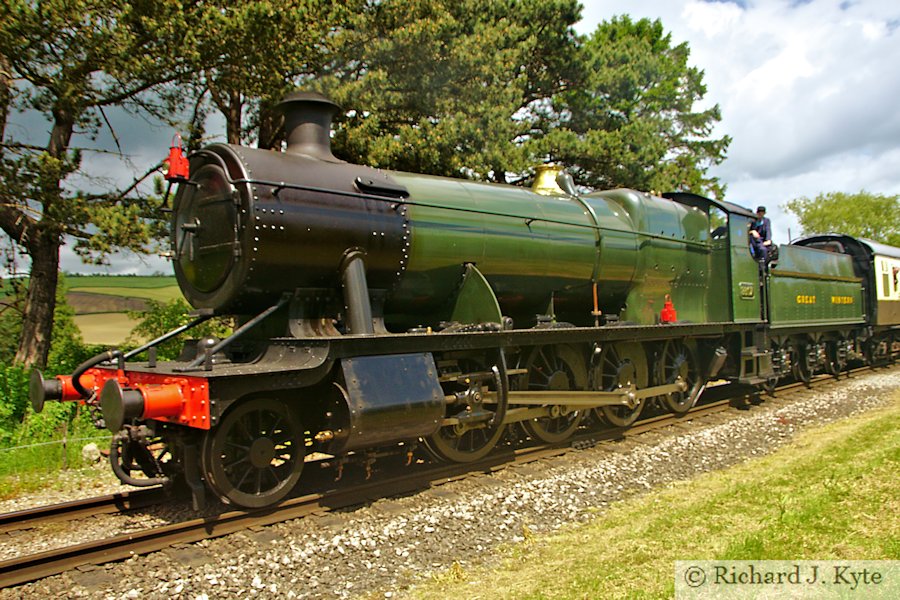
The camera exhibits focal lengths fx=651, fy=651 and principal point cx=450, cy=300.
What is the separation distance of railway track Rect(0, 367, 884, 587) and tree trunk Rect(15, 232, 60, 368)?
7.16m

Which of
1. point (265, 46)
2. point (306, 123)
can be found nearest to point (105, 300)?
point (265, 46)

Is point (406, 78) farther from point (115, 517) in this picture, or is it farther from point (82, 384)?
point (115, 517)

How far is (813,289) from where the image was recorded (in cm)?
1371

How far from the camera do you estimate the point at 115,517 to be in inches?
231

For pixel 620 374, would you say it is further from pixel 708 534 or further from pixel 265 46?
pixel 265 46

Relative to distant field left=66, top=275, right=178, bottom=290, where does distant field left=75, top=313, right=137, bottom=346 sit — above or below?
below

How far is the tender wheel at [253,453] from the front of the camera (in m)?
5.48

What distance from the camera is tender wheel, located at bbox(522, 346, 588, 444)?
321 inches

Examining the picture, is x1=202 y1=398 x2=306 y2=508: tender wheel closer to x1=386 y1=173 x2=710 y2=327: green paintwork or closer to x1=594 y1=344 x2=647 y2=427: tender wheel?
x1=386 y1=173 x2=710 y2=327: green paintwork

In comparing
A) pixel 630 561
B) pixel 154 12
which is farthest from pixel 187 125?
pixel 630 561

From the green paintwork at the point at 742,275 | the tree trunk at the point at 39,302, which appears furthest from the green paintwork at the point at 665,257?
the tree trunk at the point at 39,302

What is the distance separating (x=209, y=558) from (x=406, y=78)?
36.3 feet

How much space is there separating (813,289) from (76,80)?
47.1 ft

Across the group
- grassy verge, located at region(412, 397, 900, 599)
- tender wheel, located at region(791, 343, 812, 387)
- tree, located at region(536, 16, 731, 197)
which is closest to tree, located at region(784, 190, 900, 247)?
tree, located at region(536, 16, 731, 197)
